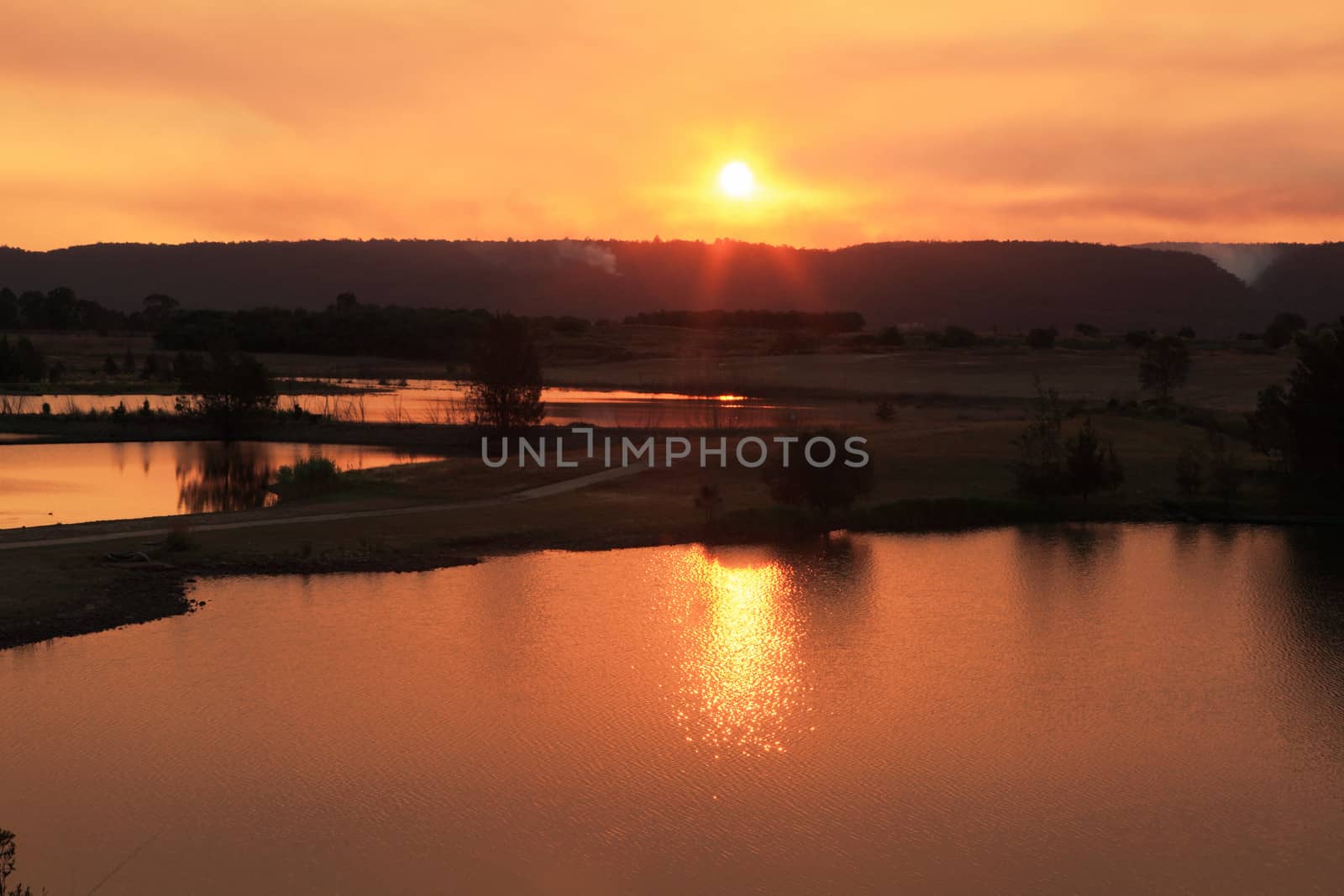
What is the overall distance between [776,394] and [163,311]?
11044 cm

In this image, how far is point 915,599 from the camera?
2369 cm

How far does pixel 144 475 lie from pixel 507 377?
1504cm

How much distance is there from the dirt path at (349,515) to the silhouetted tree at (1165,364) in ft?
97.0

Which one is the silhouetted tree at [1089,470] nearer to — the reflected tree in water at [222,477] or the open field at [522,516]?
the open field at [522,516]

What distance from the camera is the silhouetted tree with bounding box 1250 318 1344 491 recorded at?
34062 millimetres

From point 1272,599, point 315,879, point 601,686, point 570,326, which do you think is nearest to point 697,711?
point 601,686

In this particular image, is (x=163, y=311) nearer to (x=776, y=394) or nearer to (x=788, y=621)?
(x=776, y=394)

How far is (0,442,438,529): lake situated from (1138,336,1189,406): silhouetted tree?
33.4 meters

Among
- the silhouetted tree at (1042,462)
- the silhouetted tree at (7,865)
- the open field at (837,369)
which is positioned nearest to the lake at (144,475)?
the silhouetted tree at (7,865)

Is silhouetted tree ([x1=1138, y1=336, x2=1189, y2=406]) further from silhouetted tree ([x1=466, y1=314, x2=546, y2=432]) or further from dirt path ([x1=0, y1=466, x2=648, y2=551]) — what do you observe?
dirt path ([x1=0, y1=466, x2=648, y2=551])

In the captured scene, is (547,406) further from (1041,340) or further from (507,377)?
(1041,340)

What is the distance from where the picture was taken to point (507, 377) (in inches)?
2042

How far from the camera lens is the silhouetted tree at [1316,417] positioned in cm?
3406

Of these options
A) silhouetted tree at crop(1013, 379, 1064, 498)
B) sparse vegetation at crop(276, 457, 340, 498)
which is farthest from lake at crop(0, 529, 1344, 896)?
sparse vegetation at crop(276, 457, 340, 498)
